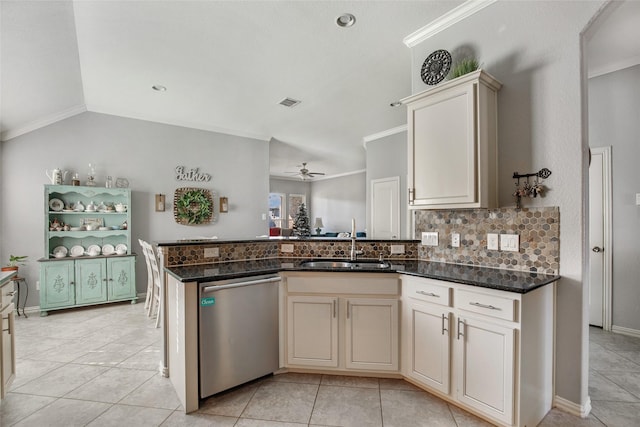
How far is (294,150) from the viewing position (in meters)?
6.96

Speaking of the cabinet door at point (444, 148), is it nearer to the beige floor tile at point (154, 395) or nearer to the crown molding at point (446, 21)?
the crown molding at point (446, 21)

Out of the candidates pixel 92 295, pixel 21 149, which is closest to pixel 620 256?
pixel 92 295

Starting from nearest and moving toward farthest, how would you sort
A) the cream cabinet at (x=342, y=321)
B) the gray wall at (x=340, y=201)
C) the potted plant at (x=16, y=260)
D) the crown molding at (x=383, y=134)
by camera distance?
the cream cabinet at (x=342, y=321) → the potted plant at (x=16, y=260) → the crown molding at (x=383, y=134) → the gray wall at (x=340, y=201)

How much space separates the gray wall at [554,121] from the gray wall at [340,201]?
23.5 feet

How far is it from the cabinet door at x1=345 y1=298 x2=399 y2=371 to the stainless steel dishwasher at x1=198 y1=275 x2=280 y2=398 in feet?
1.92

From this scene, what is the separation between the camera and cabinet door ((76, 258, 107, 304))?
405 centimetres

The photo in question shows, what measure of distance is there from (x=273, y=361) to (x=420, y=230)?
1.67 m

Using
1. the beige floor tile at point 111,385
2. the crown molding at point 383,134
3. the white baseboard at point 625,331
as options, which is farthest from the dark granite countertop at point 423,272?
the crown molding at point 383,134

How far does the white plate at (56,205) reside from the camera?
409cm

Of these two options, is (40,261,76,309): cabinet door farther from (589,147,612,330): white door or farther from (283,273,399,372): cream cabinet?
(589,147,612,330): white door

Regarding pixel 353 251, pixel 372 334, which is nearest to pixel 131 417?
pixel 372 334

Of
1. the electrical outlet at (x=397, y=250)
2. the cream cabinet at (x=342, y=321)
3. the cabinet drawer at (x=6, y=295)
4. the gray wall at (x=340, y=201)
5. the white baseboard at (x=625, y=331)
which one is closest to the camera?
the cabinet drawer at (x=6, y=295)

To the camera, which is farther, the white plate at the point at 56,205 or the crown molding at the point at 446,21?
the white plate at the point at 56,205

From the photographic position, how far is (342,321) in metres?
2.28
